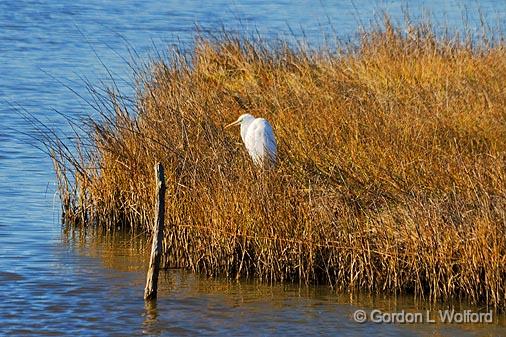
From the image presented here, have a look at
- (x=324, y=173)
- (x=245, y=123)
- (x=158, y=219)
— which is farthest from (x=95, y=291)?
(x=245, y=123)

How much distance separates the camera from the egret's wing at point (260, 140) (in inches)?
363

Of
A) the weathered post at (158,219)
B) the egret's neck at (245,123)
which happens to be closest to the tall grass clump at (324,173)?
the egret's neck at (245,123)

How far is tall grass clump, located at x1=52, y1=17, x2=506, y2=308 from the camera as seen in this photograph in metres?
7.34

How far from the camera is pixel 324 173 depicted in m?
8.78

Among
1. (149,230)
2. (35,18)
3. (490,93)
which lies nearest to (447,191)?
(149,230)

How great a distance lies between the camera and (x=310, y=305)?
295 inches

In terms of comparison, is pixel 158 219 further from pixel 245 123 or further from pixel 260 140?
pixel 245 123

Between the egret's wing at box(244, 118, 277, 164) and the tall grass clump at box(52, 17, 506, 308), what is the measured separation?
22cm

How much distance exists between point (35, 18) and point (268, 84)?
12301 mm

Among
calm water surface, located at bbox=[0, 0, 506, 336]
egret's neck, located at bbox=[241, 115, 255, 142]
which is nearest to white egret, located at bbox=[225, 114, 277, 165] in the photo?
egret's neck, located at bbox=[241, 115, 255, 142]

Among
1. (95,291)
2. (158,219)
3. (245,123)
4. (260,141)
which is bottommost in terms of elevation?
(95,291)

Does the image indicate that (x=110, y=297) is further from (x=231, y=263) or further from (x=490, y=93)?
(x=490, y=93)

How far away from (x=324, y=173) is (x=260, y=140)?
0.78m

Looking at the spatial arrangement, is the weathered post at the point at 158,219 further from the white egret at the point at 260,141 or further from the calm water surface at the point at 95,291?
the white egret at the point at 260,141
